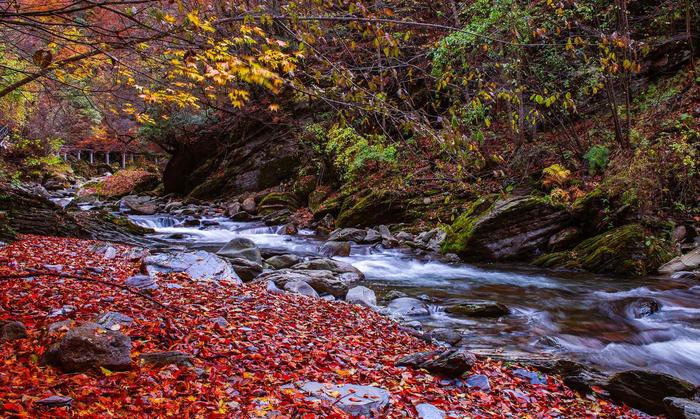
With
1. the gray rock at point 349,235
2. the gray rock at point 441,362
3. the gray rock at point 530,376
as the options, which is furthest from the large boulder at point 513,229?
the gray rock at point 441,362

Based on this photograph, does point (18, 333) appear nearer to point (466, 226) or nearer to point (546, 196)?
point (466, 226)

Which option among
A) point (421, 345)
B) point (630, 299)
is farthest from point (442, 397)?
point (630, 299)

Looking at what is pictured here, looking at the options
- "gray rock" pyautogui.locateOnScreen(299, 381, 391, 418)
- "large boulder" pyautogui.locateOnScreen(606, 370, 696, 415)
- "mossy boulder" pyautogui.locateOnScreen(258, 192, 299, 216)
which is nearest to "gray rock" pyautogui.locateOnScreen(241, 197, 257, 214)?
"mossy boulder" pyautogui.locateOnScreen(258, 192, 299, 216)

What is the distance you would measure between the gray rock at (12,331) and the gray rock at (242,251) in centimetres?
597

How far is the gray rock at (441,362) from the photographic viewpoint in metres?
4.41

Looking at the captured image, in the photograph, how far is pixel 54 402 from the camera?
8.89 feet

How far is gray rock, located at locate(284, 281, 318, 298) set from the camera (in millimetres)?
7361

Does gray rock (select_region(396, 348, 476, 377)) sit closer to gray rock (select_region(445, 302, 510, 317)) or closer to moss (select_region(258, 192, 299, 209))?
gray rock (select_region(445, 302, 510, 317))

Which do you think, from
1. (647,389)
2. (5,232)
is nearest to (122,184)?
(5,232)

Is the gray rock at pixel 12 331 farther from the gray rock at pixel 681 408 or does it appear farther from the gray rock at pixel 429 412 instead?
the gray rock at pixel 681 408

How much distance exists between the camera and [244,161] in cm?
2339

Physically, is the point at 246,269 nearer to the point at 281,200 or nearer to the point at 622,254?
the point at 622,254

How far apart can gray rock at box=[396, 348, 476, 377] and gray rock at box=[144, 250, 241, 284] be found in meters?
3.75

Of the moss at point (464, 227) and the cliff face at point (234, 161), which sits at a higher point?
the cliff face at point (234, 161)
